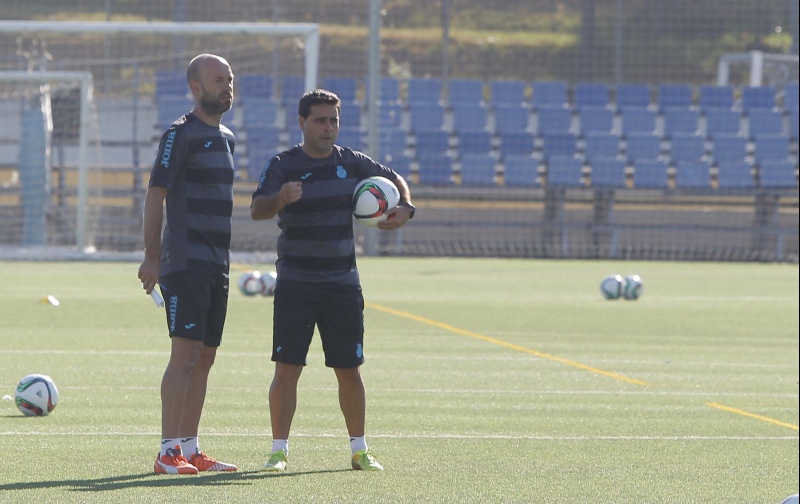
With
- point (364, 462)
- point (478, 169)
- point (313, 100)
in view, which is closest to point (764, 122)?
point (478, 169)

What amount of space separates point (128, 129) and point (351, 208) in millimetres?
19793

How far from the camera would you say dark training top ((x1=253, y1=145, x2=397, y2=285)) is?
6801 millimetres

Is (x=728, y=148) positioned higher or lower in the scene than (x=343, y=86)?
lower

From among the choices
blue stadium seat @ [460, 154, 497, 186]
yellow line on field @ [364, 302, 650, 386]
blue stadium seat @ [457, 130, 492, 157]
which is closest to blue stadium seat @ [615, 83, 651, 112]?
blue stadium seat @ [457, 130, 492, 157]

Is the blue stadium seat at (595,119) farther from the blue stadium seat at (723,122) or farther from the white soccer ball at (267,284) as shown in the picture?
the white soccer ball at (267,284)

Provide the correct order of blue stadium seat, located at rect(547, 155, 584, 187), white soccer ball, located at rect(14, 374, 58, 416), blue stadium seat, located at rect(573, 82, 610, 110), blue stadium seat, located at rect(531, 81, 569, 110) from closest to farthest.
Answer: white soccer ball, located at rect(14, 374, 58, 416), blue stadium seat, located at rect(547, 155, 584, 187), blue stadium seat, located at rect(531, 81, 569, 110), blue stadium seat, located at rect(573, 82, 610, 110)

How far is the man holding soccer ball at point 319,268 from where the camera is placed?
6.78m

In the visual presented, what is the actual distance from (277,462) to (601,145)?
21910 millimetres

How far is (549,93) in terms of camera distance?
98.3 feet

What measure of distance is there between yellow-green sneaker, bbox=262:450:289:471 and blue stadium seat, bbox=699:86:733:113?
24750mm

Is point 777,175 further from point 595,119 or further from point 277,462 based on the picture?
point 277,462

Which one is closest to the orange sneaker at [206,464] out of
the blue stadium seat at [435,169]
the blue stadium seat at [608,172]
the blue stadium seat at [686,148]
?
the blue stadium seat at [435,169]

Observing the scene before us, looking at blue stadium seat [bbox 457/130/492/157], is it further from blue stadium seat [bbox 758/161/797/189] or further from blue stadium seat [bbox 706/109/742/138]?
blue stadium seat [bbox 758/161/797/189]

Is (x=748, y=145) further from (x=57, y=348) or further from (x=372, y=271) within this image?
(x=57, y=348)
